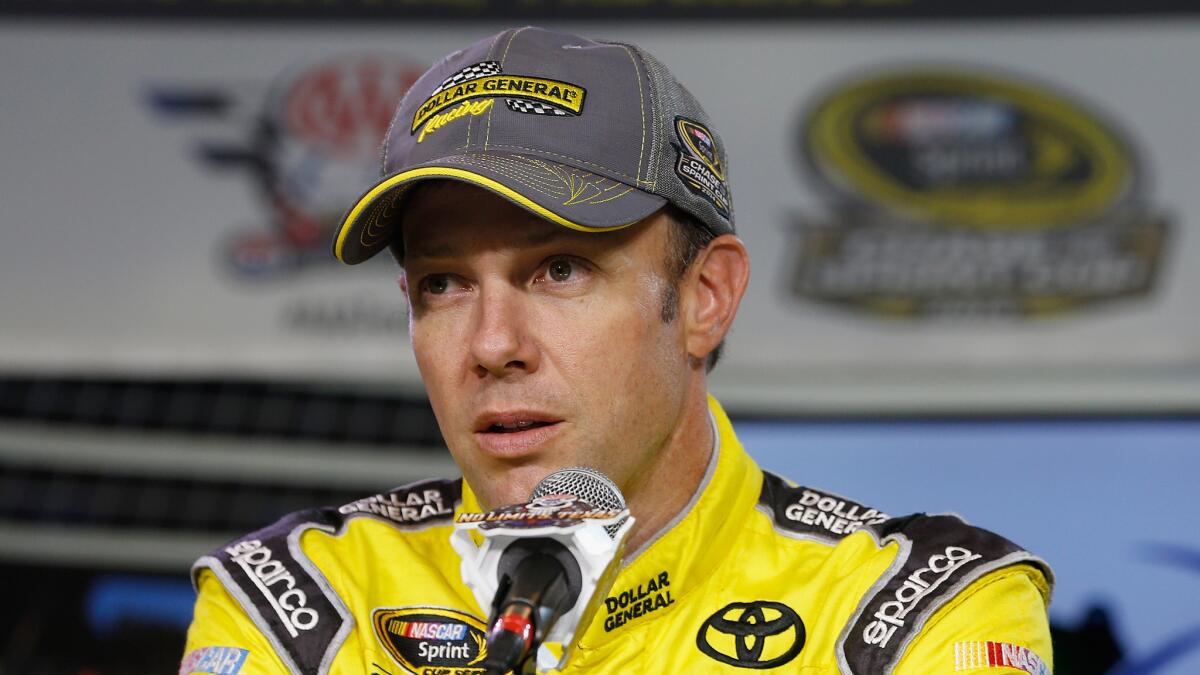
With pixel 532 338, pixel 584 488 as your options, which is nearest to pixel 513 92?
pixel 532 338

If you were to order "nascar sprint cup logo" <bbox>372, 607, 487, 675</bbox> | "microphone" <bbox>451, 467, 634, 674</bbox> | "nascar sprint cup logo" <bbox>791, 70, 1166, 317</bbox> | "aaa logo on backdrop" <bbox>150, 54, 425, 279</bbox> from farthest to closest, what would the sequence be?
"aaa logo on backdrop" <bbox>150, 54, 425, 279</bbox>
"nascar sprint cup logo" <bbox>791, 70, 1166, 317</bbox>
"nascar sprint cup logo" <bbox>372, 607, 487, 675</bbox>
"microphone" <bbox>451, 467, 634, 674</bbox>

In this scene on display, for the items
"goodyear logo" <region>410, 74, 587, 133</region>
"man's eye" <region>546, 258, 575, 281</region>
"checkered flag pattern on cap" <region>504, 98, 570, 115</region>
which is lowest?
"man's eye" <region>546, 258, 575, 281</region>

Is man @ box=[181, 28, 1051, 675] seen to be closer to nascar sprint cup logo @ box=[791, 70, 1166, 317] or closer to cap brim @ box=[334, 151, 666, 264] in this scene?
cap brim @ box=[334, 151, 666, 264]

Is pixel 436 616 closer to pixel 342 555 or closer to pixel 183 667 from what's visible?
pixel 342 555

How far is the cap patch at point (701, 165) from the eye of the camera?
173 centimetres

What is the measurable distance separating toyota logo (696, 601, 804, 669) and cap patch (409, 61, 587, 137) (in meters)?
0.64

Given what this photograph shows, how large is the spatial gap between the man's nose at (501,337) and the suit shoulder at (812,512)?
50 cm

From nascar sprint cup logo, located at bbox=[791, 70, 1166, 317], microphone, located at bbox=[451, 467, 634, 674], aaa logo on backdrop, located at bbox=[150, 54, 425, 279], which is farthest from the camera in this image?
aaa logo on backdrop, located at bbox=[150, 54, 425, 279]

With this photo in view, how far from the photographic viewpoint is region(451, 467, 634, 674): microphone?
1.05 meters

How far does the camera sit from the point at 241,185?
4129 mm

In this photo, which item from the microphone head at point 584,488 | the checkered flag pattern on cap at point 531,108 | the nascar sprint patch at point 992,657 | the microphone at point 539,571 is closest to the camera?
the microphone at point 539,571

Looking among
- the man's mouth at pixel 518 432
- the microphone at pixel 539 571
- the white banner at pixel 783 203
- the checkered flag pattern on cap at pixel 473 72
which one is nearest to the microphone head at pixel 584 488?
the microphone at pixel 539 571

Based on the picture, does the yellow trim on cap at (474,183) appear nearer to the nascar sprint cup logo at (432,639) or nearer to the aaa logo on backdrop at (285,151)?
the nascar sprint cup logo at (432,639)

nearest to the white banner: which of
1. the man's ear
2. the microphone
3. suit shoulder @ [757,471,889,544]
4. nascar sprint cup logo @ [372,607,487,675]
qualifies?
suit shoulder @ [757,471,889,544]
